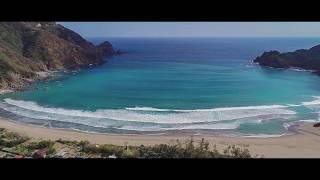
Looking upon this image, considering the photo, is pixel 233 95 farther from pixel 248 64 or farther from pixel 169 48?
pixel 169 48

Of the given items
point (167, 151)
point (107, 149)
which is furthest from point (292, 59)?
point (107, 149)

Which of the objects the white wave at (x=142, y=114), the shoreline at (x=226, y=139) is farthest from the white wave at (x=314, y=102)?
the shoreline at (x=226, y=139)

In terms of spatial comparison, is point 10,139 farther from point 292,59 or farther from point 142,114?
point 292,59

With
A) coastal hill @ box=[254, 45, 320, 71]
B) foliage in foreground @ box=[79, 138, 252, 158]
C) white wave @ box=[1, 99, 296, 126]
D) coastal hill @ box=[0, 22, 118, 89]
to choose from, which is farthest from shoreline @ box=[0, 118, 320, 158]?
coastal hill @ box=[0, 22, 118, 89]
